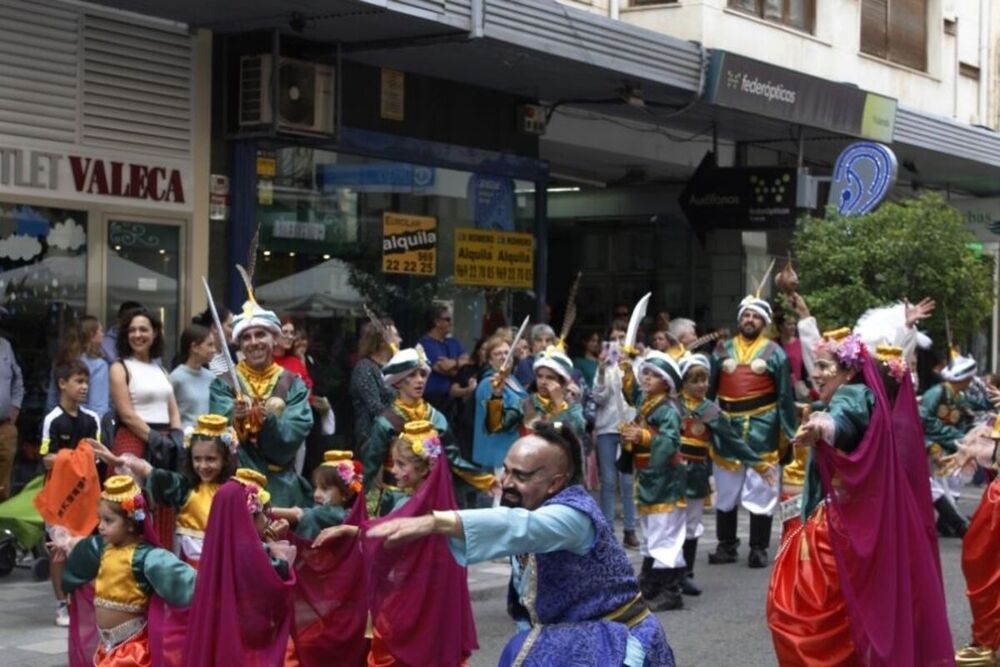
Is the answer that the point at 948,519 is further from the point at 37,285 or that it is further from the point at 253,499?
the point at 253,499

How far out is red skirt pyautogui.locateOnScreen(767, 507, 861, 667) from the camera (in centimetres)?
755

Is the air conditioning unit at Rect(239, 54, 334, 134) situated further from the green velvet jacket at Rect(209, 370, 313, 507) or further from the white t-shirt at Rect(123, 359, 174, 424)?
the green velvet jacket at Rect(209, 370, 313, 507)

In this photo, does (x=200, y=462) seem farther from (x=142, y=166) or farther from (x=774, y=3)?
(x=774, y=3)

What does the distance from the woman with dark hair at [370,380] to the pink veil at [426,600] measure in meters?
3.91

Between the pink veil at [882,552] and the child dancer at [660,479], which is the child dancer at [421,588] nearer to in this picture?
the pink veil at [882,552]

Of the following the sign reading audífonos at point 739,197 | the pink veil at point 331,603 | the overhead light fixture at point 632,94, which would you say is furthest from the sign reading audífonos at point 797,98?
the pink veil at point 331,603

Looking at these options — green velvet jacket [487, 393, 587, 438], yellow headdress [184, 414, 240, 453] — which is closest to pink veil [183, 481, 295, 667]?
yellow headdress [184, 414, 240, 453]

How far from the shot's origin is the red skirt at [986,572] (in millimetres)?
9016

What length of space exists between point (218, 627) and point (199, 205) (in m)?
7.34

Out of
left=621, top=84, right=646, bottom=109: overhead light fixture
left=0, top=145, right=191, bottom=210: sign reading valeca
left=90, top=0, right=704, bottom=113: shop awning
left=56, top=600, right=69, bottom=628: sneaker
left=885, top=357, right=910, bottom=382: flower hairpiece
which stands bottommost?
left=56, top=600, right=69, bottom=628: sneaker

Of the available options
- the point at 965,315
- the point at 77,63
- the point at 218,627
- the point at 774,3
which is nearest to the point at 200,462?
the point at 218,627

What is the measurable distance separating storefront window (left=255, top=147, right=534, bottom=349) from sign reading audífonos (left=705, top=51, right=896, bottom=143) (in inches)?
92.8

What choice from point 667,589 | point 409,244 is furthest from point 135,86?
point 667,589

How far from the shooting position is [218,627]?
675 centimetres
